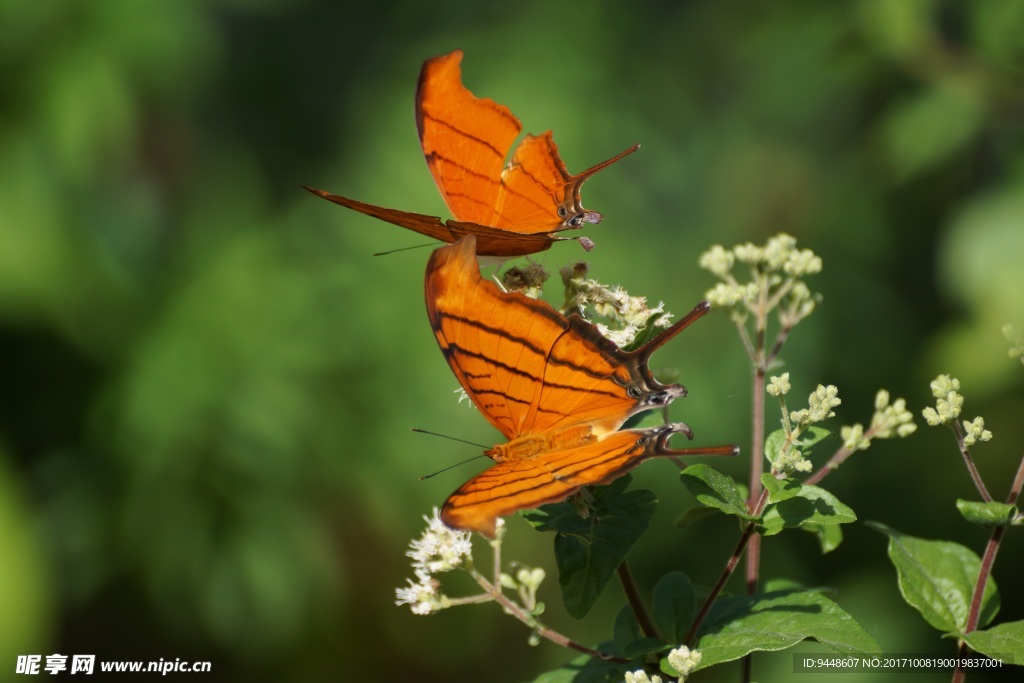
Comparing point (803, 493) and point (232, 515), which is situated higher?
point (232, 515)

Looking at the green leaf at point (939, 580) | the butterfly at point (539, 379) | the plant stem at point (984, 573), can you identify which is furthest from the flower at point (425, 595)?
the plant stem at point (984, 573)

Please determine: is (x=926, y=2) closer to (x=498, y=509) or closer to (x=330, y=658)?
(x=498, y=509)

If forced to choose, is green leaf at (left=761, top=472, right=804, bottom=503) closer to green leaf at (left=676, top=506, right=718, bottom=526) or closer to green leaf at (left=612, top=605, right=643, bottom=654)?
green leaf at (left=676, top=506, right=718, bottom=526)

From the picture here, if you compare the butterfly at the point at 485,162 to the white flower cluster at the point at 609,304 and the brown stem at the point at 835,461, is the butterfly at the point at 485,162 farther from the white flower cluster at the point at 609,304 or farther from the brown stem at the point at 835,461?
the brown stem at the point at 835,461

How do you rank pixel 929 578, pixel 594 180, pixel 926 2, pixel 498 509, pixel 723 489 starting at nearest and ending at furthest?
pixel 498 509
pixel 723 489
pixel 929 578
pixel 926 2
pixel 594 180

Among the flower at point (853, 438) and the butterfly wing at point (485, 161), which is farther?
the butterfly wing at point (485, 161)

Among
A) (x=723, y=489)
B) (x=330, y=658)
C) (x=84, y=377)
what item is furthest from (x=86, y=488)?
(x=723, y=489)
